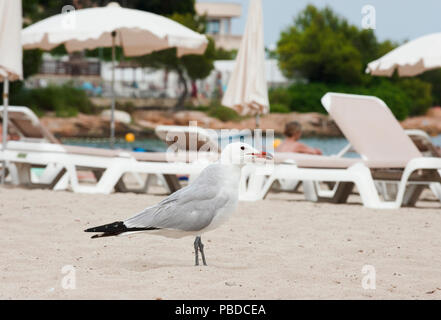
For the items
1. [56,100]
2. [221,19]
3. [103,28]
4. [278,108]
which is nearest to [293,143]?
[103,28]

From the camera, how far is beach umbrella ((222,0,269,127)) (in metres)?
10.3

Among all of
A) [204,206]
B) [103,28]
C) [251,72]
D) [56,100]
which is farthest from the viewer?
[56,100]

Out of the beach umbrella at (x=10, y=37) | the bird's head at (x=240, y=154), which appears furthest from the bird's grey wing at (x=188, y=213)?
the beach umbrella at (x=10, y=37)

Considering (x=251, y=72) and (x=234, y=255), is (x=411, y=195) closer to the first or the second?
(x=251, y=72)

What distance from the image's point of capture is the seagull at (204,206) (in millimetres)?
3924

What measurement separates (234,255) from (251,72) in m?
5.88

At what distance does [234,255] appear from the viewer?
4727mm

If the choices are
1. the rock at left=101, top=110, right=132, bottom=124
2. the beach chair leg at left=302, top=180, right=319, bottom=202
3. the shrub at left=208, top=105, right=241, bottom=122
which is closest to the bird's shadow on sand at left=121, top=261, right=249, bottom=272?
the beach chair leg at left=302, top=180, right=319, bottom=202

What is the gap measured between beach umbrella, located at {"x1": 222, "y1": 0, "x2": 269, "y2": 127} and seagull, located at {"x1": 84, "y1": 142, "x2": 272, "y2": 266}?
249 inches

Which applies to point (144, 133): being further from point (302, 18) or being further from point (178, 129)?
point (178, 129)

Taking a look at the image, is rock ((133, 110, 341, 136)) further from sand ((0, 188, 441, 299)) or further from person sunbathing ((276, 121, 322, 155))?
sand ((0, 188, 441, 299))

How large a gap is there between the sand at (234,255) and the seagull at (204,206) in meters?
0.24

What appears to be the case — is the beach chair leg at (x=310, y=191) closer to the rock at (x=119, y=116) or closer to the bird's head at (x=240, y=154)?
the bird's head at (x=240, y=154)
